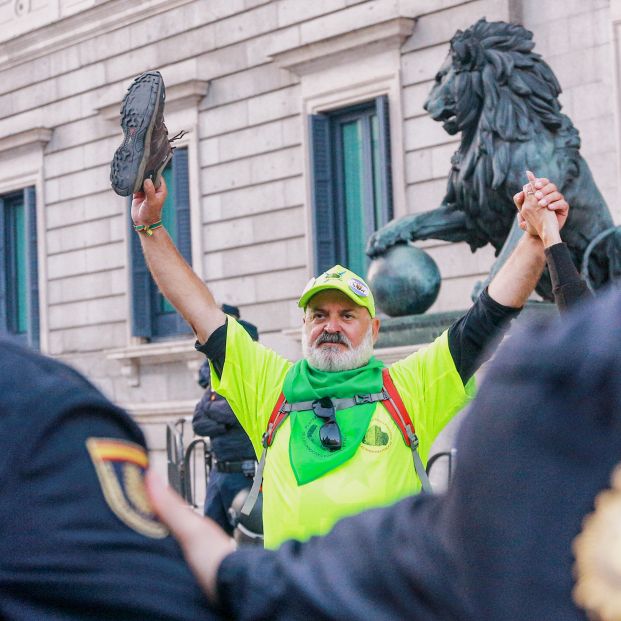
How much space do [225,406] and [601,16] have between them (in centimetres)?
683

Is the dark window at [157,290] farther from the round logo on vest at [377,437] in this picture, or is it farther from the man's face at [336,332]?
the round logo on vest at [377,437]

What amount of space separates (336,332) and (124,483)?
3278mm

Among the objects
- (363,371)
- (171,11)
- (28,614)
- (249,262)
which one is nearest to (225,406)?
(363,371)

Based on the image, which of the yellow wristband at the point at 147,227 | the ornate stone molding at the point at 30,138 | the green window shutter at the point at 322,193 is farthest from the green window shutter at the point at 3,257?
the yellow wristband at the point at 147,227

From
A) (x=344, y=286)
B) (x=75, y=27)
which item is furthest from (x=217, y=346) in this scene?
(x=75, y=27)

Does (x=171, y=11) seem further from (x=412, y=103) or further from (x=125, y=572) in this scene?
(x=125, y=572)

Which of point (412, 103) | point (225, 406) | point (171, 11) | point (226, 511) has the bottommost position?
point (226, 511)

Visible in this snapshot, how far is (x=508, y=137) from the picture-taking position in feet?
30.5

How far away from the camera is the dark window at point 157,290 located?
19922mm

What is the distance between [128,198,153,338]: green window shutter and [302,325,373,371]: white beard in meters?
15.7

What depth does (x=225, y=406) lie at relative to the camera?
9.58 metres

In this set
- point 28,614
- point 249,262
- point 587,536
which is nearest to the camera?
point 587,536

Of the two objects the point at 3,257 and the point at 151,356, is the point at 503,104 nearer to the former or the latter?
the point at 151,356

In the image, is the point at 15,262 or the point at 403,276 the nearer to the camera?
the point at 403,276
